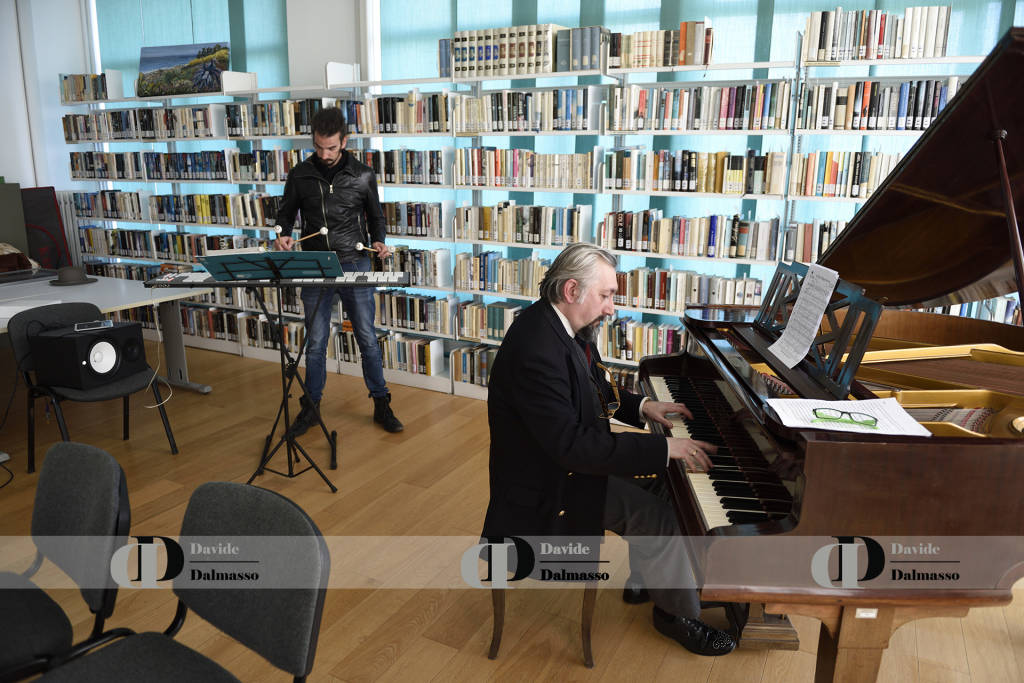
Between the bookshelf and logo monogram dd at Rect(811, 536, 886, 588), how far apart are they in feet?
8.58

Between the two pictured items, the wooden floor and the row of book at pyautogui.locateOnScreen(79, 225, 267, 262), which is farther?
the row of book at pyautogui.locateOnScreen(79, 225, 267, 262)

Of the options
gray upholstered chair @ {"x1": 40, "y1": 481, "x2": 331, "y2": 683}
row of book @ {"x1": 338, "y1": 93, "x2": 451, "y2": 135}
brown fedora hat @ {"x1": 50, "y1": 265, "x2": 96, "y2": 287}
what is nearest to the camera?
gray upholstered chair @ {"x1": 40, "y1": 481, "x2": 331, "y2": 683}

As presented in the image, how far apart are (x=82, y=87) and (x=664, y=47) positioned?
5293 millimetres

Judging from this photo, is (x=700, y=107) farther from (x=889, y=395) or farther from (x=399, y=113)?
(x=889, y=395)

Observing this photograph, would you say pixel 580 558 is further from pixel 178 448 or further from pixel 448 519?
pixel 178 448

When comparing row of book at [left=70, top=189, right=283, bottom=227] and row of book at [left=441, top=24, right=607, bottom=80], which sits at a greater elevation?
row of book at [left=441, top=24, right=607, bottom=80]

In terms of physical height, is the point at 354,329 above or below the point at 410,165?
below

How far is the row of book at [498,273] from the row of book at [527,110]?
78 cm

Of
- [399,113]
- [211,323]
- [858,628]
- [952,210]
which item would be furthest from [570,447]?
Result: [211,323]

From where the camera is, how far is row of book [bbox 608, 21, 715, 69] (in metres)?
3.70

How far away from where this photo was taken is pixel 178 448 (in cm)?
386

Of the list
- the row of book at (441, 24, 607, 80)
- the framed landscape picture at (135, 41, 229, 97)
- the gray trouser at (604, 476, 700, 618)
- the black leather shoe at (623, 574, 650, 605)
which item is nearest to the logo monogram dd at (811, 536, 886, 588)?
the gray trouser at (604, 476, 700, 618)

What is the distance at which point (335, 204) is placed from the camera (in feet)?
12.9

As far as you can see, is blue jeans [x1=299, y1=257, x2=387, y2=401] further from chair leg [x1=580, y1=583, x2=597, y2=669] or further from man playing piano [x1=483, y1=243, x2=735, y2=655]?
chair leg [x1=580, y1=583, x2=597, y2=669]
